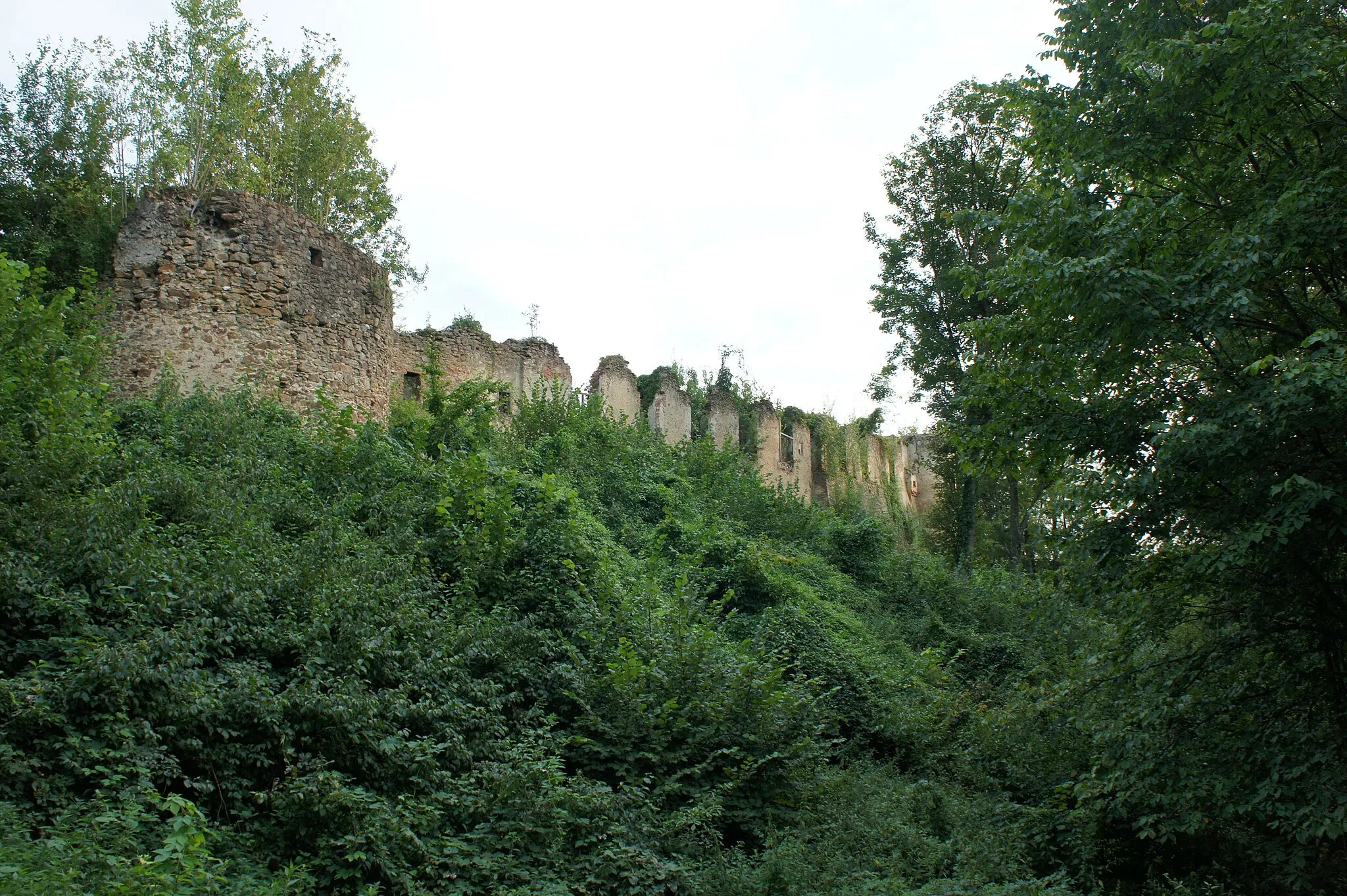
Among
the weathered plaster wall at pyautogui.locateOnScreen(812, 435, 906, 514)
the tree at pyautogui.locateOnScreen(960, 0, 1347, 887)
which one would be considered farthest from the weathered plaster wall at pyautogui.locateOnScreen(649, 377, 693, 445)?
the tree at pyautogui.locateOnScreen(960, 0, 1347, 887)

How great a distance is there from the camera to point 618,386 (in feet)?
72.2

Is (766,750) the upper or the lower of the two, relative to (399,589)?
lower

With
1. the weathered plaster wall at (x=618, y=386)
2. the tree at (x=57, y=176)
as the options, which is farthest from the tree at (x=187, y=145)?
the weathered plaster wall at (x=618, y=386)

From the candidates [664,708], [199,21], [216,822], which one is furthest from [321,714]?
[199,21]

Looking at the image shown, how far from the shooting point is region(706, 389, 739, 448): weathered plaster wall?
24.8 meters

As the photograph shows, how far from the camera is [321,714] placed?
588cm

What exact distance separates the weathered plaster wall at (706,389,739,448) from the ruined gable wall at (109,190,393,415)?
12368 millimetres

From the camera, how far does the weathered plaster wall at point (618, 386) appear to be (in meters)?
21.5

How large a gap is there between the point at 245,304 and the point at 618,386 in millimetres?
10566

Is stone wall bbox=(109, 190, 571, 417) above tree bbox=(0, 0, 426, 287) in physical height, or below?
below

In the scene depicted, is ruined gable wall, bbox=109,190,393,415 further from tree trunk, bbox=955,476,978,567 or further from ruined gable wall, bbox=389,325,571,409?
tree trunk, bbox=955,476,978,567

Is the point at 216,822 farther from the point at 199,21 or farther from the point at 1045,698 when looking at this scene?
the point at 199,21

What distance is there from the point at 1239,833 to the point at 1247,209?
198 inches

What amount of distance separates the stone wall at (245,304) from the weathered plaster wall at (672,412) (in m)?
9.48
